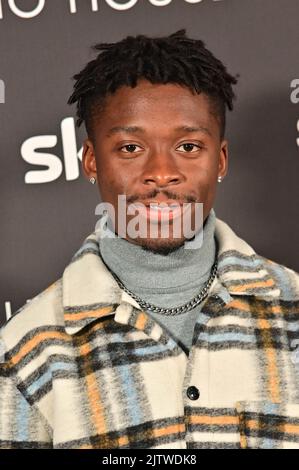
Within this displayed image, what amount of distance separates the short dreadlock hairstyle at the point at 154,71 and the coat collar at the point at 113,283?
17 centimetres

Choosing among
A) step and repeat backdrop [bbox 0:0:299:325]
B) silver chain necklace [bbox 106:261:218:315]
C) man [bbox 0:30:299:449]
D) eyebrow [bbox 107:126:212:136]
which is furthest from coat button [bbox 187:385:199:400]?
step and repeat backdrop [bbox 0:0:299:325]

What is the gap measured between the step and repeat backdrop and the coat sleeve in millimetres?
380

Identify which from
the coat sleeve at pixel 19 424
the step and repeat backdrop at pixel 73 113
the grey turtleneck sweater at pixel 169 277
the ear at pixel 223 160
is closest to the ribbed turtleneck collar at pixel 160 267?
the grey turtleneck sweater at pixel 169 277

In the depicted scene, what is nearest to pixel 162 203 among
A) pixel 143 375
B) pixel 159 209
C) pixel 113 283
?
pixel 159 209

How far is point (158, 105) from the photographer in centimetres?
112

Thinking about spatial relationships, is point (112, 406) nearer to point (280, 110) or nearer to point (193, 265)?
point (193, 265)

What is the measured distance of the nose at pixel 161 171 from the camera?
111 cm

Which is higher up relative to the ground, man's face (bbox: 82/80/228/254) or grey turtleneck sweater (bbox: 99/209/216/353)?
man's face (bbox: 82/80/228/254)

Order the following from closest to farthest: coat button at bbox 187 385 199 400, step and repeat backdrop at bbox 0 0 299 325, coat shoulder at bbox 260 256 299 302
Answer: coat button at bbox 187 385 199 400 < coat shoulder at bbox 260 256 299 302 < step and repeat backdrop at bbox 0 0 299 325

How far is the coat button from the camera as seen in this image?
1076 mm

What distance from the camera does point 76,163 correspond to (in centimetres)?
146

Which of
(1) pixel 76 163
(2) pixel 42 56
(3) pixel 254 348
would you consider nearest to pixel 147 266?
(3) pixel 254 348

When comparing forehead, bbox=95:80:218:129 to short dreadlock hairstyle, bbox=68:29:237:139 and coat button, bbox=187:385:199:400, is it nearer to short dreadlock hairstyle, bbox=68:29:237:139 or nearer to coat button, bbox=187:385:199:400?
short dreadlock hairstyle, bbox=68:29:237:139

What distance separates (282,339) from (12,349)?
366 millimetres
